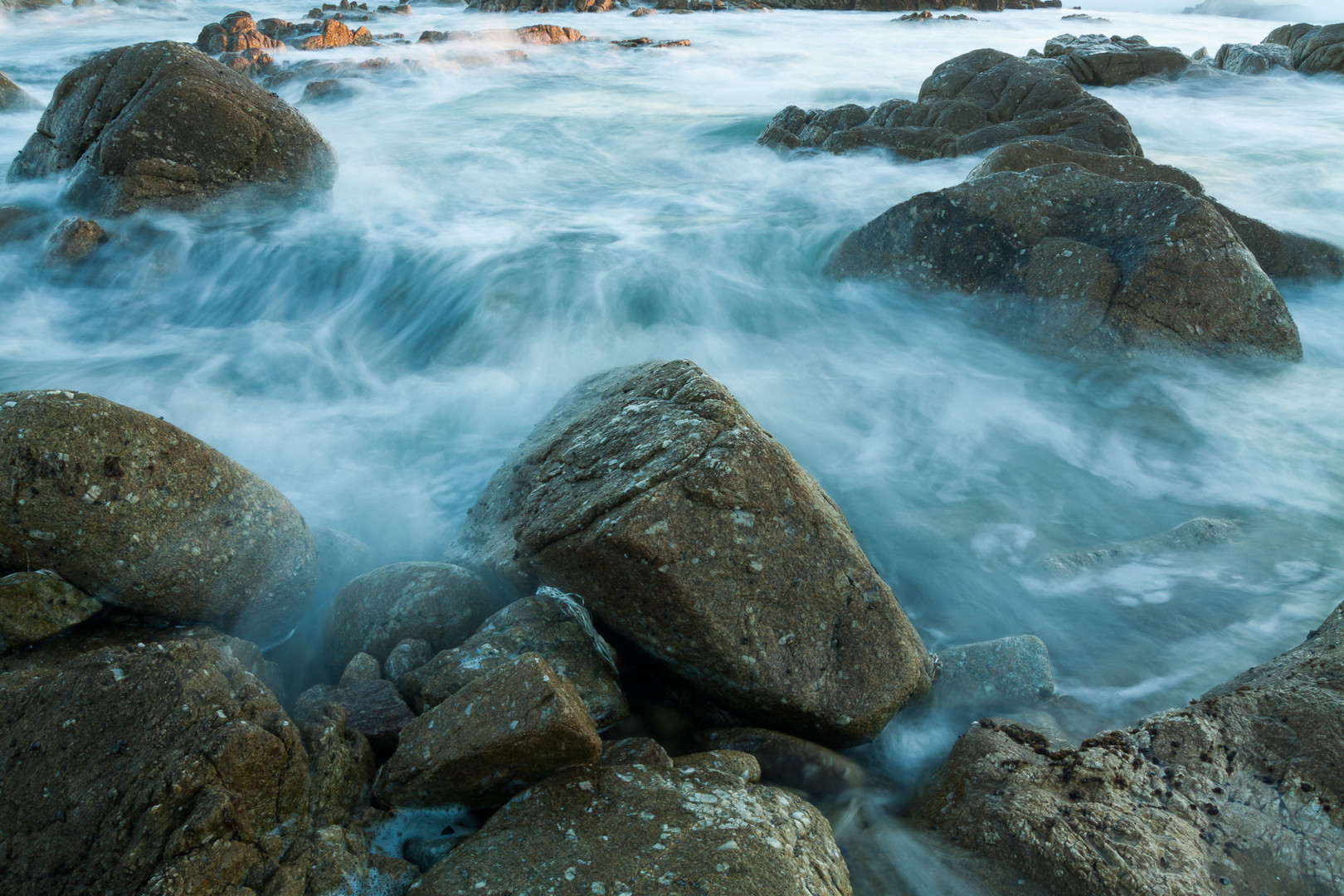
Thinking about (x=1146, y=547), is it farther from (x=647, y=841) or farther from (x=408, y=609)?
(x=408, y=609)

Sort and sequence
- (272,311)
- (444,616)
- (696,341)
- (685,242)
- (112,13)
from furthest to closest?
(112,13)
(685,242)
(272,311)
(696,341)
(444,616)

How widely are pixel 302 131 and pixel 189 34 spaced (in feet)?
64.0

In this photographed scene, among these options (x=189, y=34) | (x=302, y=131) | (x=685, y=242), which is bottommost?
(x=685, y=242)

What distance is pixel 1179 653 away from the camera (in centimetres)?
412

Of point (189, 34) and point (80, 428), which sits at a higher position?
point (189, 34)

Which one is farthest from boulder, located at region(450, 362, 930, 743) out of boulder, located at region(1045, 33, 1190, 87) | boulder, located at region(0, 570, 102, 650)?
boulder, located at region(1045, 33, 1190, 87)

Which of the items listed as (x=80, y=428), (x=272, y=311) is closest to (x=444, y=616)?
(x=80, y=428)

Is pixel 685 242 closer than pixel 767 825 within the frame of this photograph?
No

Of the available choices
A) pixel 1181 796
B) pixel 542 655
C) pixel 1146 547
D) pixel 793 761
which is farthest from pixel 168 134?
pixel 1181 796

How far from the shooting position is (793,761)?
3.08 m

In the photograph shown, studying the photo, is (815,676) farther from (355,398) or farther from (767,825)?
(355,398)

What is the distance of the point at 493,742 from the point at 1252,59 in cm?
2245

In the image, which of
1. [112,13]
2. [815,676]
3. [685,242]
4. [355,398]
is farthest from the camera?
[112,13]

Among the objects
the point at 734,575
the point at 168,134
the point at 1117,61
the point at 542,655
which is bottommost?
the point at 542,655
